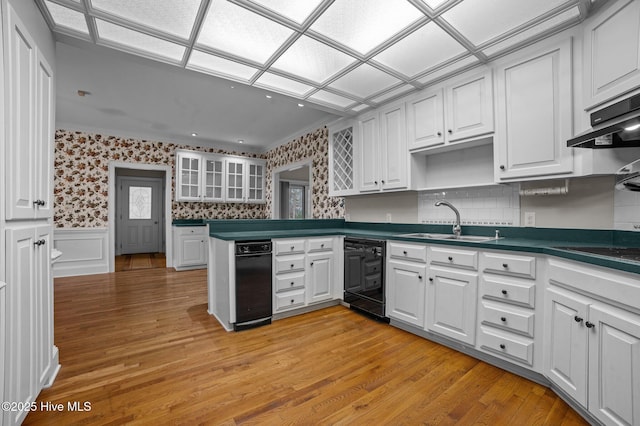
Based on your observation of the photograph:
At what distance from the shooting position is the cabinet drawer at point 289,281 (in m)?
2.83

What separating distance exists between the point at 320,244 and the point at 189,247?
137 inches

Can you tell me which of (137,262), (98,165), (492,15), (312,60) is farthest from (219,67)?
(137,262)

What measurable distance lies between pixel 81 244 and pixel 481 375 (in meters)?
6.13

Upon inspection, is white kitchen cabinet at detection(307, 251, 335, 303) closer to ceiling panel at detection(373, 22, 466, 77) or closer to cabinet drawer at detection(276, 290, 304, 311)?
cabinet drawer at detection(276, 290, 304, 311)

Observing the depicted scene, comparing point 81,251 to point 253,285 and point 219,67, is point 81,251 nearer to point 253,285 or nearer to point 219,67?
point 253,285

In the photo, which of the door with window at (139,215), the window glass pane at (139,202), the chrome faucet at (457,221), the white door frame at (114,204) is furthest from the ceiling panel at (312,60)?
the window glass pane at (139,202)

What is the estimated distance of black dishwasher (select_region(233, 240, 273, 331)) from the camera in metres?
2.60

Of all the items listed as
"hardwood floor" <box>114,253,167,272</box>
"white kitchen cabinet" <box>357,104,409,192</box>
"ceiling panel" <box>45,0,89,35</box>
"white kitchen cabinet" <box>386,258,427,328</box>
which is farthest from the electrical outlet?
"hardwood floor" <box>114,253,167,272</box>

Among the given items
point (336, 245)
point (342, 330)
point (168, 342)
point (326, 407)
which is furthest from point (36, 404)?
point (336, 245)

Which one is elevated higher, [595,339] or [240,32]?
[240,32]

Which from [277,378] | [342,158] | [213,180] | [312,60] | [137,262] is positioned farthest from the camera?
[137,262]

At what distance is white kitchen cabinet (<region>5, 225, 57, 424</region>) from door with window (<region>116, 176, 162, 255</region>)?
21.7 feet

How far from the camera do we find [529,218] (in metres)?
2.29

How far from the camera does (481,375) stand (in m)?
1.89
